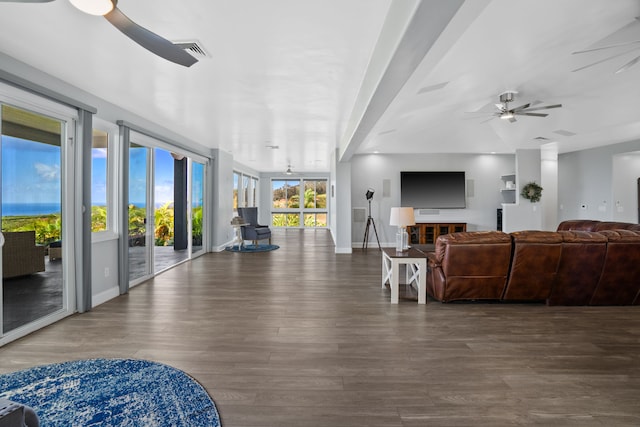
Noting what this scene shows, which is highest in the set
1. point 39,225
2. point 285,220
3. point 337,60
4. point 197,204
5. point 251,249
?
point 337,60

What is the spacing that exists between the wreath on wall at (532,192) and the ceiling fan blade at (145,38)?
7.89 meters

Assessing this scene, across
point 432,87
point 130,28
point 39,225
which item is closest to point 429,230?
point 432,87

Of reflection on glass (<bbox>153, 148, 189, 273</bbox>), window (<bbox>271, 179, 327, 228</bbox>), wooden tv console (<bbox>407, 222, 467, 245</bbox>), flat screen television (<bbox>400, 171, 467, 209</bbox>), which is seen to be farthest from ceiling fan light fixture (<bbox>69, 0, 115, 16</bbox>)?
window (<bbox>271, 179, 327, 228</bbox>)

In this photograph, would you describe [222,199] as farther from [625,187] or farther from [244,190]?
[625,187]

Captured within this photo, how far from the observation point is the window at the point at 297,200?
1491 cm

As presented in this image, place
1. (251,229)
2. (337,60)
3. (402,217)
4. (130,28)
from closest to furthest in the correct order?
(130,28) → (337,60) → (402,217) → (251,229)

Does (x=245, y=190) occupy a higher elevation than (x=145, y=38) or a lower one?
lower

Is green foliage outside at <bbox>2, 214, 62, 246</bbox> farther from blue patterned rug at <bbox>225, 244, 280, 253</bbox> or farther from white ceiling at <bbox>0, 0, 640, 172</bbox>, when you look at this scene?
blue patterned rug at <bbox>225, 244, 280, 253</bbox>

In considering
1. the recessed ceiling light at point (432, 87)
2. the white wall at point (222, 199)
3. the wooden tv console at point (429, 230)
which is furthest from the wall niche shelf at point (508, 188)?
the white wall at point (222, 199)

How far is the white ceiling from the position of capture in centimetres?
231

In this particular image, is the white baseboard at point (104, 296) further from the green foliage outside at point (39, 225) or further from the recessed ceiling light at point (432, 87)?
the recessed ceiling light at point (432, 87)

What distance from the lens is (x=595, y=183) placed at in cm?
819

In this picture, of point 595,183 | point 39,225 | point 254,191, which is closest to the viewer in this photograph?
point 39,225

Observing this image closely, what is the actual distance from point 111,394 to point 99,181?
3111 millimetres
